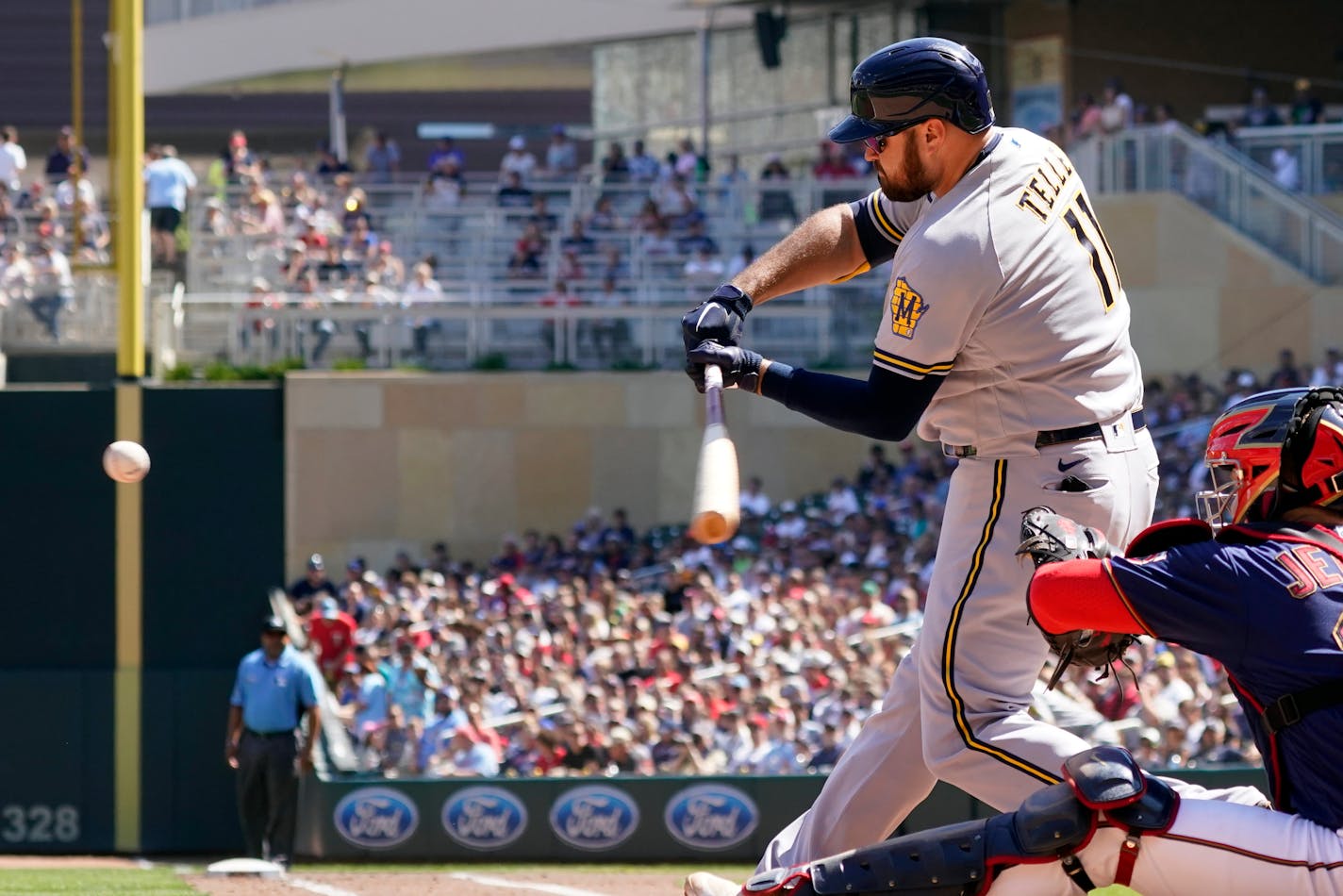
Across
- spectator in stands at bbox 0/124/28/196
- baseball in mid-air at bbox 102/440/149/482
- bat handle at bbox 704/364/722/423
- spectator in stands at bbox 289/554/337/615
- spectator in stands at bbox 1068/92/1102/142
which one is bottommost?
spectator in stands at bbox 289/554/337/615

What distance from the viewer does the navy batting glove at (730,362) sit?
430 centimetres

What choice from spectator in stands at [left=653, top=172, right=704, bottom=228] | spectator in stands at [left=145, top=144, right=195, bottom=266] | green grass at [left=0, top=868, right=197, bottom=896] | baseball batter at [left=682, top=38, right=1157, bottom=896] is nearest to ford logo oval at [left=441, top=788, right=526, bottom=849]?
green grass at [left=0, top=868, right=197, bottom=896]

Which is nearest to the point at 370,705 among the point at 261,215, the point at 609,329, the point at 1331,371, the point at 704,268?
the point at 609,329

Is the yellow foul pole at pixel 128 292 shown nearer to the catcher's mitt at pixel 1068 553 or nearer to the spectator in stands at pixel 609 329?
the spectator in stands at pixel 609 329

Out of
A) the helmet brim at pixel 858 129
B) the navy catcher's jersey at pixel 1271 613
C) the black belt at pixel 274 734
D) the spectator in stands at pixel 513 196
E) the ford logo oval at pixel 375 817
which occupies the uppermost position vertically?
the spectator in stands at pixel 513 196

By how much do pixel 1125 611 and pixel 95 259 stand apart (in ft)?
52.7

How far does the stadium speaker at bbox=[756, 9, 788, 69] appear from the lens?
76.0ft

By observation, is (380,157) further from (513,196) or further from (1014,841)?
(1014,841)

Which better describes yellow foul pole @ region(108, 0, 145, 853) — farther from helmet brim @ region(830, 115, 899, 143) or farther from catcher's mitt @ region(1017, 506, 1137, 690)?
catcher's mitt @ region(1017, 506, 1137, 690)

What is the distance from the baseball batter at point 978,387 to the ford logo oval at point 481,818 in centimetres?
758

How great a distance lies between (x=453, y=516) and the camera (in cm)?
1814

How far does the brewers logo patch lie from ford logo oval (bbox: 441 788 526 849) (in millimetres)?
8135

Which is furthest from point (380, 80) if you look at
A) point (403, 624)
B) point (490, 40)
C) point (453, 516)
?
point (403, 624)

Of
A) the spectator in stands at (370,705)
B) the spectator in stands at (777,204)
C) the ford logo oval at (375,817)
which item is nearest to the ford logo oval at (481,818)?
the ford logo oval at (375,817)
